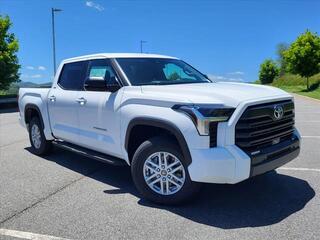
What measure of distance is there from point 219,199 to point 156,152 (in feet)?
3.45

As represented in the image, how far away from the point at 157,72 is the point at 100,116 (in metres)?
1.10

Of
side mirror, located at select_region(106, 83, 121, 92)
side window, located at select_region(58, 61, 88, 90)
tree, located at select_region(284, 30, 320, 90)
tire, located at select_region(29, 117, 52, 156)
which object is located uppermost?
tree, located at select_region(284, 30, 320, 90)

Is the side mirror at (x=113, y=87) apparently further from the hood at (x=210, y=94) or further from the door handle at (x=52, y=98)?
the door handle at (x=52, y=98)

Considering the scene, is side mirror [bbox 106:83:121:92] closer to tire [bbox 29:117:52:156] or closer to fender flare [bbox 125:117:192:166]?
fender flare [bbox 125:117:192:166]

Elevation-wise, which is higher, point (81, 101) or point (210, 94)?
point (210, 94)

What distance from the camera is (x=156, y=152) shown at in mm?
4480

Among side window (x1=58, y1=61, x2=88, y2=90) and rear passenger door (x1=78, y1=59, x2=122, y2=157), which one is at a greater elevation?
side window (x1=58, y1=61, x2=88, y2=90)

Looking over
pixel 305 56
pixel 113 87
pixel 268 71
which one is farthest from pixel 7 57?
pixel 268 71

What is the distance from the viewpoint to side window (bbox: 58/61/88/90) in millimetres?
6137

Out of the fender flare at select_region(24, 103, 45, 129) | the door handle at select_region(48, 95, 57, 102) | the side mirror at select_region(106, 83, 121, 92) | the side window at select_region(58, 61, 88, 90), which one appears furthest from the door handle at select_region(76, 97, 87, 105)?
the fender flare at select_region(24, 103, 45, 129)

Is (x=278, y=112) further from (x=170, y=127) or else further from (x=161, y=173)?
(x=161, y=173)

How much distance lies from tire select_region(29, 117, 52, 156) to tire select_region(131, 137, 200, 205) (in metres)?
3.18

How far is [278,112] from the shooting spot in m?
4.46

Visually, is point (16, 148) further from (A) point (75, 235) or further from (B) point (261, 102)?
(B) point (261, 102)
